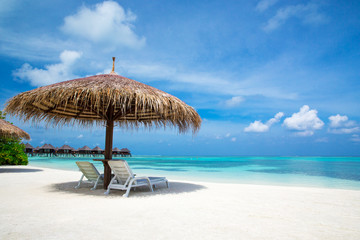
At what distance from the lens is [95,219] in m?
2.78

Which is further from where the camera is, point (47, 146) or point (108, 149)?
point (47, 146)

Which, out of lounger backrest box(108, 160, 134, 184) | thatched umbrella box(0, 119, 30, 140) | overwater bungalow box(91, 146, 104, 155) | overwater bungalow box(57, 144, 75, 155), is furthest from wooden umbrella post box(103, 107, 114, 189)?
overwater bungalow box(57, 144, 75, 155)

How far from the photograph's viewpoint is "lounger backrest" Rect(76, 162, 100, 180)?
16.4 feet

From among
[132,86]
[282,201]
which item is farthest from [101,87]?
[282,201]

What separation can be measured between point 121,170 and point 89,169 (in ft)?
3.47

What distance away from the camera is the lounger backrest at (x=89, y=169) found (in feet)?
16.4

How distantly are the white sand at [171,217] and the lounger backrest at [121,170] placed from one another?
1.40ft

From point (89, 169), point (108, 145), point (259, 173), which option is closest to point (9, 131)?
point (89, 169)

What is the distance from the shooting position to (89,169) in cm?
510

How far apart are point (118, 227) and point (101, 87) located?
249cm

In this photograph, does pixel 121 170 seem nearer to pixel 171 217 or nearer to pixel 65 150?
pixel 171 217

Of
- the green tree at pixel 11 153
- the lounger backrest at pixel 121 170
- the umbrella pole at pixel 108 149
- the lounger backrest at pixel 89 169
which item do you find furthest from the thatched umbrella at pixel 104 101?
the green tree at pixel 11 153

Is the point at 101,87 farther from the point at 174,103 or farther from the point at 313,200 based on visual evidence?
the point at 313,200

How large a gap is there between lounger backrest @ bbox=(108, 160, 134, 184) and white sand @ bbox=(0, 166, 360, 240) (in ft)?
1.40
